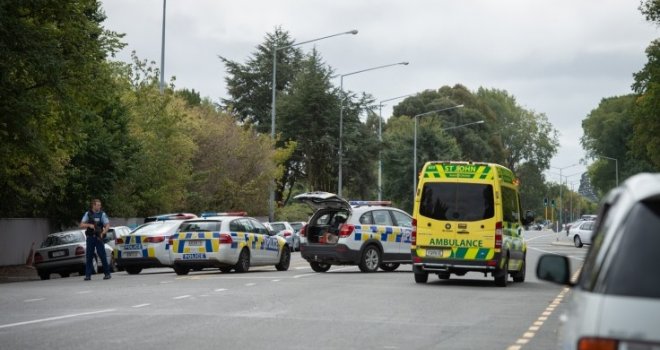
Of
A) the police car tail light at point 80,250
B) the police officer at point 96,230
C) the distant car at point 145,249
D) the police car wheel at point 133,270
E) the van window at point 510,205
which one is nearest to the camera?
the van window at point 510,205

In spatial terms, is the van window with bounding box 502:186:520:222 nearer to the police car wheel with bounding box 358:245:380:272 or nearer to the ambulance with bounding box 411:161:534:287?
the ambulance with bounding box 411:161:534:287

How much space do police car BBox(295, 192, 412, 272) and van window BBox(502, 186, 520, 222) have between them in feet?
13.5

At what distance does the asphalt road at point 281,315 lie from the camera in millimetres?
12633

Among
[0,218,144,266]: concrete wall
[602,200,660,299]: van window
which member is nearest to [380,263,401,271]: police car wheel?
[0,218,144,266]: concrete wall

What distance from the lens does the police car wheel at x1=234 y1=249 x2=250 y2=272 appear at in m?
29.6

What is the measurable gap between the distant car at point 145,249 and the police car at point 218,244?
75.2 inches

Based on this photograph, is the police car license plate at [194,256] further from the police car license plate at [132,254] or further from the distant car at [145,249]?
the police car license plate at [132,254]

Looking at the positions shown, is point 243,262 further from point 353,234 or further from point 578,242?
point 578,242

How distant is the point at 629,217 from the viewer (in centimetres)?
505

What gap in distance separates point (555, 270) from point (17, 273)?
31878 mm

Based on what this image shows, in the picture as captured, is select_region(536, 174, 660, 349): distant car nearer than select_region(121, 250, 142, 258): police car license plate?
Yes

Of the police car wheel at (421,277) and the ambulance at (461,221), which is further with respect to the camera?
the police car wheel at (421,277)

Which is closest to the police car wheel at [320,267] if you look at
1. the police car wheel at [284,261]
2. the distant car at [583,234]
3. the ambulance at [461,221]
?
the police car wheel at [284,261]

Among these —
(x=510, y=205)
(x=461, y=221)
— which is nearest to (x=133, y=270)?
(x=510, y=205)
